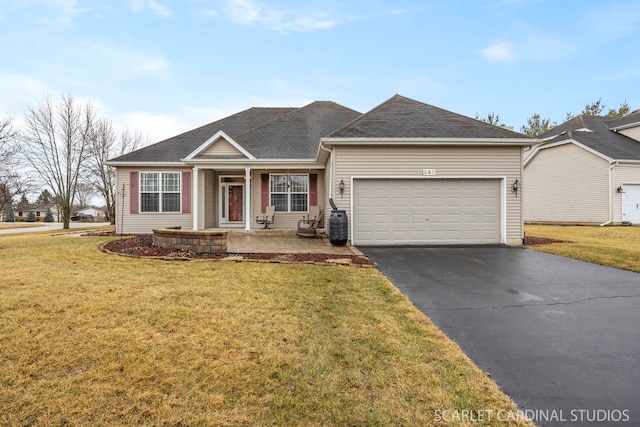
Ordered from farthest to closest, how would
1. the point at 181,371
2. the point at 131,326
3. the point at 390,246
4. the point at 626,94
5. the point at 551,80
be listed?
A: the point at 626,94, the point at 551,80, the point at 390,246, the point at 131,326, the point at 181,371

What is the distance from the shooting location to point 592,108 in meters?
38.5

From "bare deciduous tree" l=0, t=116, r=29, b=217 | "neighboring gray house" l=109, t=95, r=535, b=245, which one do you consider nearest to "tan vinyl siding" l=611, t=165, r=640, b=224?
"neighboring gray house" l=109, t=95, r=535, b=245

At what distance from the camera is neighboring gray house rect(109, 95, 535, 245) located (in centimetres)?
1020

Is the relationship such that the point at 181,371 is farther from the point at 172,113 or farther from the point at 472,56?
the point at 172,113

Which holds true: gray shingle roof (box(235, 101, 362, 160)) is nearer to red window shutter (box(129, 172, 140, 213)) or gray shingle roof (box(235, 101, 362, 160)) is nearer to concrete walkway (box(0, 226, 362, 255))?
concrete walkway (box(0, 226, 362, 255))

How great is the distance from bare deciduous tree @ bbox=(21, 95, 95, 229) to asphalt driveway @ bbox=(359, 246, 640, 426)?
898 inches

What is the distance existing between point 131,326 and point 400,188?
337 inches

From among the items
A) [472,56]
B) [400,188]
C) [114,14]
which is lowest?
[400,188]

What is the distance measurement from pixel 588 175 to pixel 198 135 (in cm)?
2147

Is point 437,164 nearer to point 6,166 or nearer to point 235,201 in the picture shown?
point 235,201

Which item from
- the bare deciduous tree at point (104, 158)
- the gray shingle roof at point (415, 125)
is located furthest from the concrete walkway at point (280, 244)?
the bare deciduous tree at point (104, 158)

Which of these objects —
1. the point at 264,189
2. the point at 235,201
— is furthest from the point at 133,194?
the point at 264,189

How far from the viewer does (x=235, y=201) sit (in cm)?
1490

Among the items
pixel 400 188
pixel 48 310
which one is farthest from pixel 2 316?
pixel 400 188
